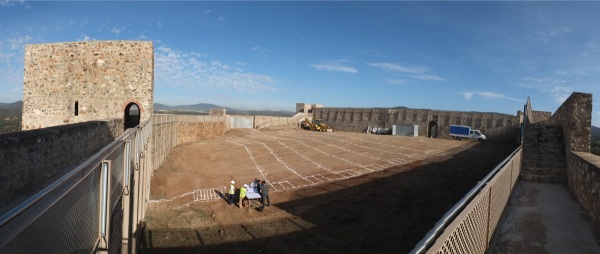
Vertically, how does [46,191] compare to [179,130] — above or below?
above

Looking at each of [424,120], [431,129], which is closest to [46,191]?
[424,120]

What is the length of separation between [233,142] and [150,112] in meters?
9.20

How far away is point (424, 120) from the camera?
34969 millimetres

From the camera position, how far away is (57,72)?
1502cm

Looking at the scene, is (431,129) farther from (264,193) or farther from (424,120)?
(264,193)

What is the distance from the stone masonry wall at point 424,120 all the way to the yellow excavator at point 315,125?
1.62 m

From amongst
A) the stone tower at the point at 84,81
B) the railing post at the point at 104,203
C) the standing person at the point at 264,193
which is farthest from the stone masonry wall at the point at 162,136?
the railing post at the point at 104,203

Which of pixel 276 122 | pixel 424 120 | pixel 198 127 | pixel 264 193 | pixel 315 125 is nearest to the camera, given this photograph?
pixel 264 193

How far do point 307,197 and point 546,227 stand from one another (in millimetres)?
8655

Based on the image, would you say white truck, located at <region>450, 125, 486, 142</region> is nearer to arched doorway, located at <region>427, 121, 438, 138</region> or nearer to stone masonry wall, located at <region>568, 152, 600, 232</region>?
arched doorway, located at <region>427, 121, 438, 138</region>

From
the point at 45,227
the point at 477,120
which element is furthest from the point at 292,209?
the point at 477,120

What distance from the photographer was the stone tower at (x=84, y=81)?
1498cm

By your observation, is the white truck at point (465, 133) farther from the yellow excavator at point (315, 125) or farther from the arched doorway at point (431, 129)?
the yellow excavator at point (315, 125)

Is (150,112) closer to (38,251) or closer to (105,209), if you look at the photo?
(105,209)
